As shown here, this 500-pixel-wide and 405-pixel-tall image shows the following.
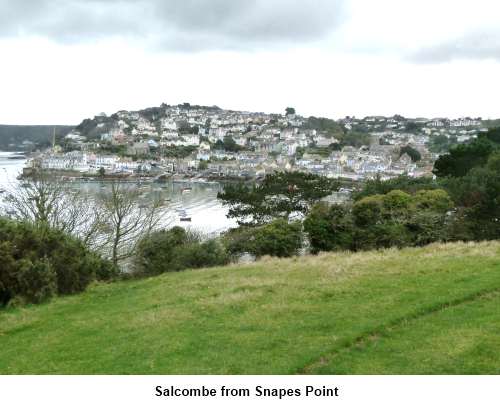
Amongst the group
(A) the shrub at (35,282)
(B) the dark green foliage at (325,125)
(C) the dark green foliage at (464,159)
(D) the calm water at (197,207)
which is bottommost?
(D) the calm water at (197,207)

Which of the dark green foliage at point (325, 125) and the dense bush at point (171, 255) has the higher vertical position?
the dark green foliage at point (325, 125)

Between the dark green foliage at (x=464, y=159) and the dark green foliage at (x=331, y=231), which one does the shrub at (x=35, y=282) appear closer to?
the dark green foliage at (x=331, y=231)

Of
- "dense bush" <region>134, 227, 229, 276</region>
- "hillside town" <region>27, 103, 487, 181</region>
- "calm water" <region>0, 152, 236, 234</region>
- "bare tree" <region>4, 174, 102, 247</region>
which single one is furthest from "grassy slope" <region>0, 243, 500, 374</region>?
"hillside town" <region>27, 103, 487, 181</region>

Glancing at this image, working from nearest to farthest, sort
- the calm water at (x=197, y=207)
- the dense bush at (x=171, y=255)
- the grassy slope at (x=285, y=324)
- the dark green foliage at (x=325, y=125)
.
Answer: the grassy slope at (x=285, y=324)
the dense bush at (x=171, y=255)
the calm water at (x=197, y=207)
the dark green foliage at (x=325, y=125)

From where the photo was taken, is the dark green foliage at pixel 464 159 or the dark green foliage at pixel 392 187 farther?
the dark green foliage at pixel 464 159

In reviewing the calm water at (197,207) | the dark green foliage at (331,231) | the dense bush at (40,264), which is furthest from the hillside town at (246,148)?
the dense bush at (40,264)

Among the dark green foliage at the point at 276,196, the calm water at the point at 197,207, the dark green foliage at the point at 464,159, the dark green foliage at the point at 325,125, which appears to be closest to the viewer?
the dark green foliage at the point at 276,196
